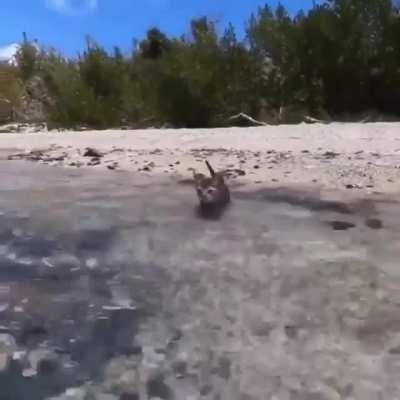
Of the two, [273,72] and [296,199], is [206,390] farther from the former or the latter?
[273,72]

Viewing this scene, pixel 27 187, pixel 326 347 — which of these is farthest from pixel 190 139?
pixel 326 347

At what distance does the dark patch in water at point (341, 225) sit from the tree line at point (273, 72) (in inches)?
320

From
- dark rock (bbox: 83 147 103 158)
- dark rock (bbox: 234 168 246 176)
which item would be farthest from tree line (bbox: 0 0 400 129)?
dark rock (bbox: 234 168 246 176)

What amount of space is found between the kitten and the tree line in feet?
23.9

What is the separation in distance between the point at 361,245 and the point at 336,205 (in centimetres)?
131

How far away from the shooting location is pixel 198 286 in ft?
12.6

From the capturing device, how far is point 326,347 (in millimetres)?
2992

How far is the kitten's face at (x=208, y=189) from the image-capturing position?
580 cm

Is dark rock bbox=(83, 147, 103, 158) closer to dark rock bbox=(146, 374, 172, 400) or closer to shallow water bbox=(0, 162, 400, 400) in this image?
shallow water bbox=(0, 162, 400, 400)

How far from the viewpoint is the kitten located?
578 cm

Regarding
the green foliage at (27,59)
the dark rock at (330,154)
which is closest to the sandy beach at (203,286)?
the dark rock at (330,154)

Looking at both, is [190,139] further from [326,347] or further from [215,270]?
[326,347]

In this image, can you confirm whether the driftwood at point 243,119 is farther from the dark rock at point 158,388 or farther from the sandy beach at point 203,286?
the dark rock at point 158,388

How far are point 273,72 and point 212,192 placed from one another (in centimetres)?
878
